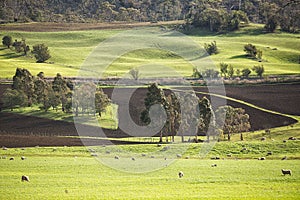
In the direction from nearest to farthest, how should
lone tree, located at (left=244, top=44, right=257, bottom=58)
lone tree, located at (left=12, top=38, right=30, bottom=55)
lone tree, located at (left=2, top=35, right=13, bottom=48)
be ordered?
lone tree, located at (left=244, top=44, right=257, bottom=58) → lone tree, located at (left=12, top=38, right=30, bottom=55) → lone tree, located at (left=2, top=35, right=13, bottom=48)

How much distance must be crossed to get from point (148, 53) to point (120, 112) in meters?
58.2

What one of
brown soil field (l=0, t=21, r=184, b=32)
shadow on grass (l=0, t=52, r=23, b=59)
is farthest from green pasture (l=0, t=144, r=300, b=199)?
brown soil field (l=0, t=21, r=184, b=32)

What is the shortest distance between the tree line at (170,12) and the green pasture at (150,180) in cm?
10479

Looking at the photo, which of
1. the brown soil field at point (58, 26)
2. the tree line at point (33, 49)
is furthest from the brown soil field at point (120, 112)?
the brown soil field at point (58, 26)

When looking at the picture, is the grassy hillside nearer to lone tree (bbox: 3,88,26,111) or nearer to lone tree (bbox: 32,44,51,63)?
lone tree (bbox: 32,44,51,63)

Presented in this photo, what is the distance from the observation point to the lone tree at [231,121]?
47844mm

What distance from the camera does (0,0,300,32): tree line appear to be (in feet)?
440

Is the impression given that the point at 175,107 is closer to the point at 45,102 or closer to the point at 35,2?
the point at 45,102

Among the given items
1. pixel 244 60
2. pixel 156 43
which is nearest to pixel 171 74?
pixel 244 60

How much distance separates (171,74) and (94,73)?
13354 mm

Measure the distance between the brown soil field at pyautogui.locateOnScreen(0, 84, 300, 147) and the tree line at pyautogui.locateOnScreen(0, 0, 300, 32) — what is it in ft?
206

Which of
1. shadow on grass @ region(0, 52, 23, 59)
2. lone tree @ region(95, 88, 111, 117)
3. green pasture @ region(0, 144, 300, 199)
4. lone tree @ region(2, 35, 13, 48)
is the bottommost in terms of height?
shadow on grass @ region(0, 52, 23, 59)

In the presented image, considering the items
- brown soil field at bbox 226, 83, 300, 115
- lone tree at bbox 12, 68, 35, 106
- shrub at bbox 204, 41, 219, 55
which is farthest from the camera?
shrub at bbox 204, 41, 219, 55

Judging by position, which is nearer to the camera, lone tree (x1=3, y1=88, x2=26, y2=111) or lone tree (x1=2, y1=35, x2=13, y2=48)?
lone tree (x1=3, y1=88, x2=26, y2=111)
